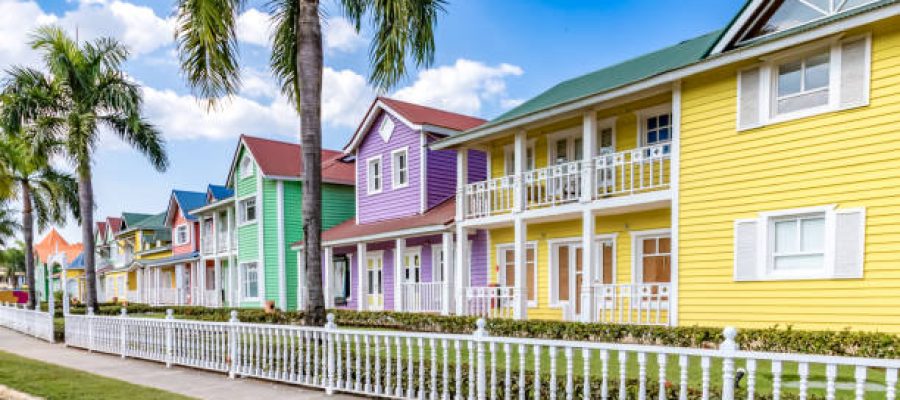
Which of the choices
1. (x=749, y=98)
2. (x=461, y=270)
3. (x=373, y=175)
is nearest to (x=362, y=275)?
(x=373, y=175)

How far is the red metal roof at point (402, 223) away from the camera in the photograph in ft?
56.2

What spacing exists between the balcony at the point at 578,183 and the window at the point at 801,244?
2.14m

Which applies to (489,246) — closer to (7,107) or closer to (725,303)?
(725,303)

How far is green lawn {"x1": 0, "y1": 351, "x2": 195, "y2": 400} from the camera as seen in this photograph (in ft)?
25.1

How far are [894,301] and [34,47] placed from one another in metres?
Answer: 26.5

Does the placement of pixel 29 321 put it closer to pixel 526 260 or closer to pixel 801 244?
pixel 526 260

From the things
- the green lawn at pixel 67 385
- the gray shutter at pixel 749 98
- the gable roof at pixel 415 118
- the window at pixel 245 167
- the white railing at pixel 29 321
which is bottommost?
the white railing at pixel 29 321

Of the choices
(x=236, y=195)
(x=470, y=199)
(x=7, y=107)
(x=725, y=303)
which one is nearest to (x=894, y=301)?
(x=725, y=303)

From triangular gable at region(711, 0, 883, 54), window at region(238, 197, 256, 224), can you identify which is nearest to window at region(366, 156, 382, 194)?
window at region(238, 197, 256, 224)

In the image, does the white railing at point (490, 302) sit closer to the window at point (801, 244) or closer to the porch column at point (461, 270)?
the porch column at point (461, 270)

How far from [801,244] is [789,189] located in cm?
98

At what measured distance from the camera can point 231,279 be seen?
28469mm

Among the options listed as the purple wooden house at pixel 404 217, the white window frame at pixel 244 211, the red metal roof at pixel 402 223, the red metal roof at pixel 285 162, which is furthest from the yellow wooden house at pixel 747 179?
the white window frame at pixel 244 211

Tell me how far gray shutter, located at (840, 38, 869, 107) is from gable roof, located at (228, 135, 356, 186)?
19.4 m
